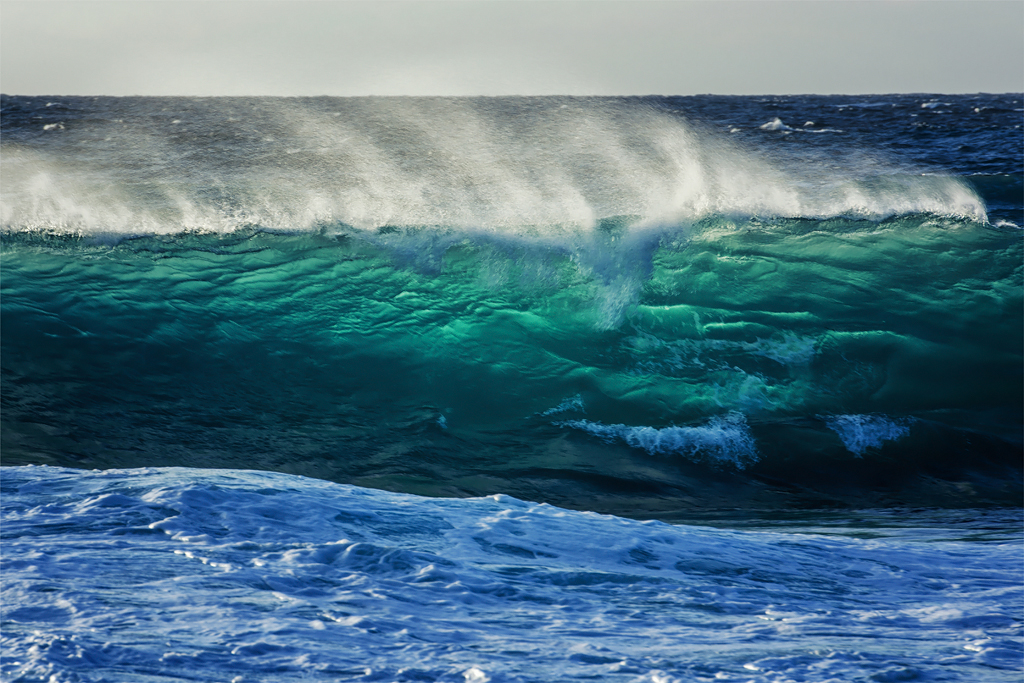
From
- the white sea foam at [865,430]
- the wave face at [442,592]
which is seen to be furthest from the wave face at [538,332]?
the wave face at [442,592]

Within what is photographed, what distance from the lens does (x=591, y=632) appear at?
6.91 feet

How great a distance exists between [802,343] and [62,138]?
15.5 m

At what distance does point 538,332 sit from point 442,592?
382 cm

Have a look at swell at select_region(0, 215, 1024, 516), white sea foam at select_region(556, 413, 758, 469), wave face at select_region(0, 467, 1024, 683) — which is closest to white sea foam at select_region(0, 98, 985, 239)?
swell at select_region(0, 215, 1024, 516)

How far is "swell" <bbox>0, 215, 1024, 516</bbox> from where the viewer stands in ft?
15.4

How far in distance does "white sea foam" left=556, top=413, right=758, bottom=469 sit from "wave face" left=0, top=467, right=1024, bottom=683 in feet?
5.41

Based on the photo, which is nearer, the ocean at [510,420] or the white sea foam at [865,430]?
the ocean at [510,420]

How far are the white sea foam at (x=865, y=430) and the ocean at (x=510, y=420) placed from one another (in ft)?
0.12

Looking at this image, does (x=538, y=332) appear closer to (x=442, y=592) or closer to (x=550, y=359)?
(x=550, y=359)

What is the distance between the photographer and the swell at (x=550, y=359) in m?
4.70

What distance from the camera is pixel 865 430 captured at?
522 centimetres

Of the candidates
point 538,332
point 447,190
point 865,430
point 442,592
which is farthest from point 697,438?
point 447,190

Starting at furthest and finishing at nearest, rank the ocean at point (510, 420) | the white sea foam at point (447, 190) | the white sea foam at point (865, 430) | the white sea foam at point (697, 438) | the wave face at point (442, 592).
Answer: the white sea foam at point (447, 190), the white sea foam at point (865, 430), the white sea foam at point (697, 438), the ocean at point (510, 420), the wave face at point (442, 592)

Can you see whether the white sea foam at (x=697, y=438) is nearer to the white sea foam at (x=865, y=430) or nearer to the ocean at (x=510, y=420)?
the ocean at (x=510, y=420)
